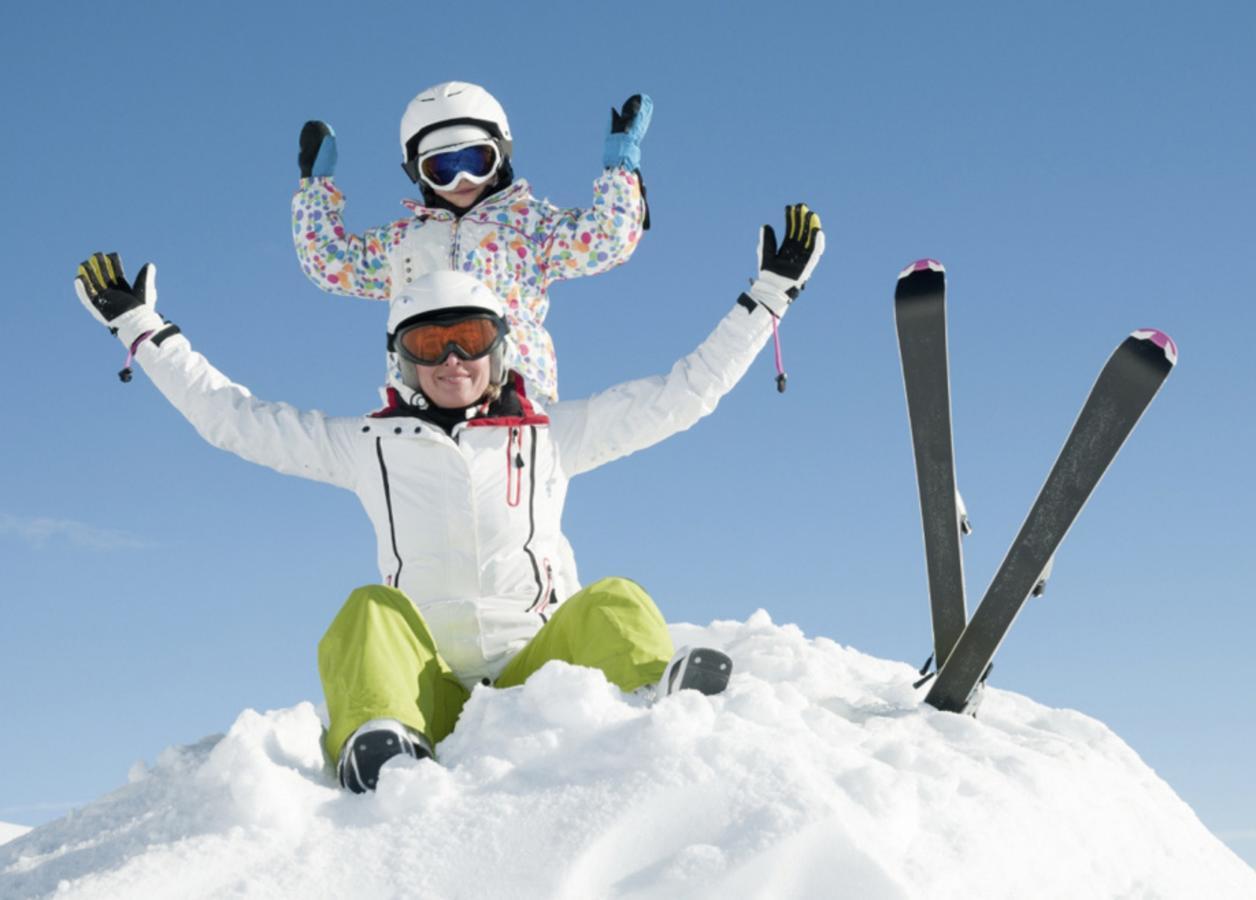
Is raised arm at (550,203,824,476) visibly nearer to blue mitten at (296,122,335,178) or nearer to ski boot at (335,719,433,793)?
ski boot at (335,719,433,793)

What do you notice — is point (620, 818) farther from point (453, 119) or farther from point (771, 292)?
point (453, 119)

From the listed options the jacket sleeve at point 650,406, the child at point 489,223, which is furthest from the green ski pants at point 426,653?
the child at point 489,223

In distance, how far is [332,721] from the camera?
360 cm

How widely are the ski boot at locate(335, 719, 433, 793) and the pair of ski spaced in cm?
191

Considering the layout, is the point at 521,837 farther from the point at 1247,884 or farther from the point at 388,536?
the point at 1247,884

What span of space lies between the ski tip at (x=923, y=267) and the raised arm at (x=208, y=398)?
2.02m

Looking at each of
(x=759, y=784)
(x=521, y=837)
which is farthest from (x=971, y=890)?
(x=521, y=837)

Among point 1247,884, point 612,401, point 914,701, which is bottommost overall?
point 1247,884

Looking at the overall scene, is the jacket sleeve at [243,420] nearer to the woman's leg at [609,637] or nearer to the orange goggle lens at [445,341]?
the orange goggle lens at [445,341]

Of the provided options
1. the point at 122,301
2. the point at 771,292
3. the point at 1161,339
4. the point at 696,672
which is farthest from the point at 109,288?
the point at 1161,339

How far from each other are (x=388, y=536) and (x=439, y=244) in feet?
6.39

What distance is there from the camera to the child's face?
19.5 ft

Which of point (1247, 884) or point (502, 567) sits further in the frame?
point (502, 567)

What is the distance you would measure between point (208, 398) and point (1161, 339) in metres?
3.33
